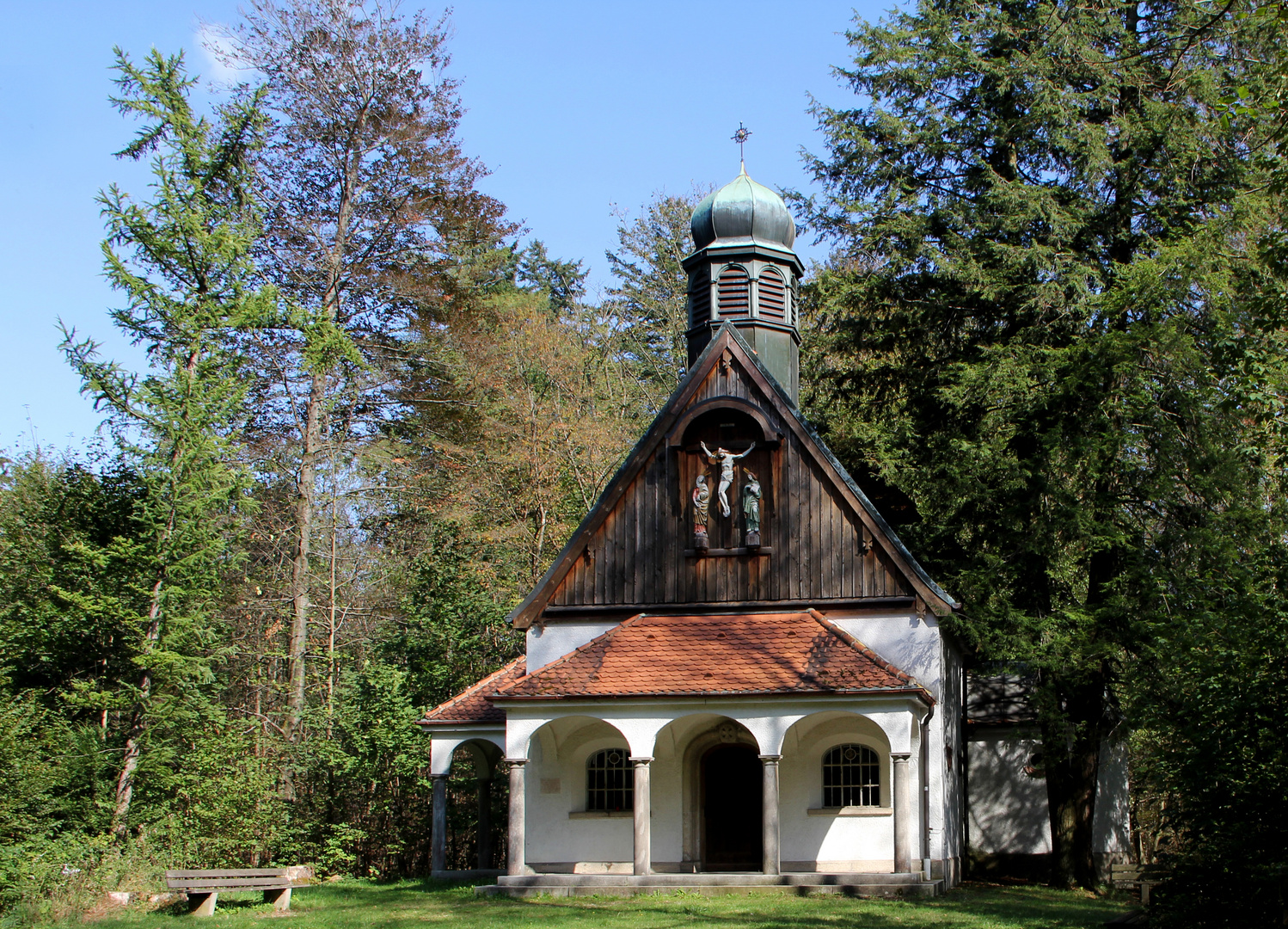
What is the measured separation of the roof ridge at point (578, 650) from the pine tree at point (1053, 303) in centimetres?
527

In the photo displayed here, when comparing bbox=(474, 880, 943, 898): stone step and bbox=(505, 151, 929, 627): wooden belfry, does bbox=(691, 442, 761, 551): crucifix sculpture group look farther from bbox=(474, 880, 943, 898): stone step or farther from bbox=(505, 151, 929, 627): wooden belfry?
bbox=(474, 880, 943, 898): stone step

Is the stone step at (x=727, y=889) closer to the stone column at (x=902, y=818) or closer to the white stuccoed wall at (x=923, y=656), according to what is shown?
the stone column at (x=902, y=818)

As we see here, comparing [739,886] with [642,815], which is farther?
[642,815]

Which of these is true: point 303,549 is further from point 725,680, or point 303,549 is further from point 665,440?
point 725,680

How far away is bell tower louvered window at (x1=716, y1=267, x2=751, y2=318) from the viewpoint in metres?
23.4

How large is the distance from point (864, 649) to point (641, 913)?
5.57 m

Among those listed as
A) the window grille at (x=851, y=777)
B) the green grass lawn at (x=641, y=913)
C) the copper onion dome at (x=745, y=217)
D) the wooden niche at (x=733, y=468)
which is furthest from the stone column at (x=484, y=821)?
the copper onion dome at (x=745, y=217)

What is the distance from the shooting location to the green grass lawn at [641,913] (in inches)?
550

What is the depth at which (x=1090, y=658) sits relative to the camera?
19609mm

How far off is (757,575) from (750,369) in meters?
3.39

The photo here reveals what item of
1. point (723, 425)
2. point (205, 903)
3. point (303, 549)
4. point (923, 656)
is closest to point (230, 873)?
point (205, 903)

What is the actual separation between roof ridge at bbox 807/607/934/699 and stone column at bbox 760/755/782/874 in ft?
6.52

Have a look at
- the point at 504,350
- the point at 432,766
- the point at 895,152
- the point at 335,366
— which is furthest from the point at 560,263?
the point at 432,766

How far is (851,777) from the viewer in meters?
19.6
